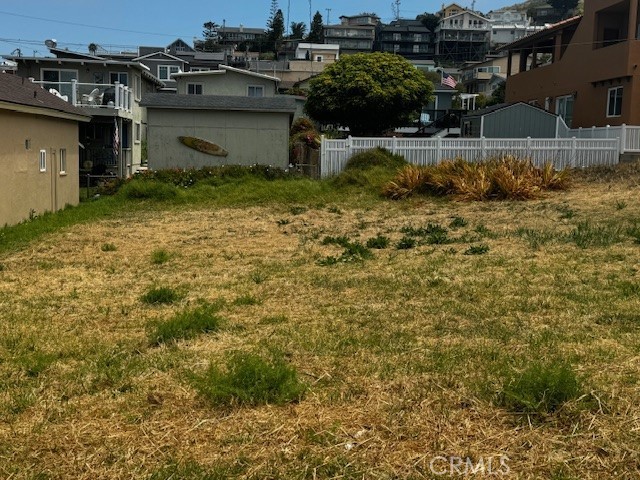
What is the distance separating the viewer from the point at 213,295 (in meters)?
8.05

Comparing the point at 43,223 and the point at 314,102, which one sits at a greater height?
the point at 314,102

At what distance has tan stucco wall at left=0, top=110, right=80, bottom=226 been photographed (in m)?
14.8

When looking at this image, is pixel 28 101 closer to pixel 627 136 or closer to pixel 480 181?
pixel 480 181

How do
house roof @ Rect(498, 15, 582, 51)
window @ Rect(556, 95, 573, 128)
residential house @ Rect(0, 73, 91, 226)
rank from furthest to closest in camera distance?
house roof @ Rect(498, 15, 582, 51) < window @ Rect(556, 95, 573, 128) < residential house @ Rect(0, 73, 91, 226)

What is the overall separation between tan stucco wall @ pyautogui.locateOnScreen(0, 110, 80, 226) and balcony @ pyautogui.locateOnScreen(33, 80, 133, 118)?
243 inches

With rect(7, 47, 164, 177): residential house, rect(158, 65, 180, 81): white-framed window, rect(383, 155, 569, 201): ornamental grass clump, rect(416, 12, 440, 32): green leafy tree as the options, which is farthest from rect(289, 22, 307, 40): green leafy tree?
rect(383, 155, 569, 201): ornamental grass clump

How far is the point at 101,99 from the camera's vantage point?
26906 millimetres

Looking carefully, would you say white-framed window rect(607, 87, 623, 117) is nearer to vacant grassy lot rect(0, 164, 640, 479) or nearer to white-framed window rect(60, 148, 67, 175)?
vacant grassy lot rect(0, 164, 640, 479)

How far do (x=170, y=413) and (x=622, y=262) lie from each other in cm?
677

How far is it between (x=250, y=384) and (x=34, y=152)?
14070 mm

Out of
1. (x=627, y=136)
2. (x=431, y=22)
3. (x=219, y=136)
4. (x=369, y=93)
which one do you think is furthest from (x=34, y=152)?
(x=431, y=22)

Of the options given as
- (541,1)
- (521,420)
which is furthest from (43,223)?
(541,1)

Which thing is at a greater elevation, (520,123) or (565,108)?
(565,108)

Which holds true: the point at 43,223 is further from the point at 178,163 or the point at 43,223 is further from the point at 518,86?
the point at 518,86
